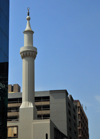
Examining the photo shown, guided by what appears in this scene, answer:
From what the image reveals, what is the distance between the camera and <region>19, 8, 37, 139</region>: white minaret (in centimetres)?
7025

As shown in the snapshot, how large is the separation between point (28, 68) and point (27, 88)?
4731 millimetres

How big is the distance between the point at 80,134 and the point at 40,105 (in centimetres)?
4519

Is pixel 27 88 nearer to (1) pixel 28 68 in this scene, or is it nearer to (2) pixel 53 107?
(1) pixel 28 68

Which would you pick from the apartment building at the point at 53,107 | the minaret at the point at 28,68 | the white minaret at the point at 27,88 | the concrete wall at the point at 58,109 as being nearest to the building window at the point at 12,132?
the white minaret at the point at 27,88

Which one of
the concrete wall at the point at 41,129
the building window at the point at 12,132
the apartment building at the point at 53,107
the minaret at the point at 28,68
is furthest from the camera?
the apartment building at the point at 53,107

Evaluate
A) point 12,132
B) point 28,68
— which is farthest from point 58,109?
point 12,132

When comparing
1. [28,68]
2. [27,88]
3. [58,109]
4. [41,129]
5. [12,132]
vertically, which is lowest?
[12,132]

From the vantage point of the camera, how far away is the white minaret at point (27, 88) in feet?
230

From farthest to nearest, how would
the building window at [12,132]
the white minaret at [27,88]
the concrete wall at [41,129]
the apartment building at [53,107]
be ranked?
the apartment building at [53,107] < the white minaret at [27,88] < the building window at [12,132] < the concrete wall at [41,129]

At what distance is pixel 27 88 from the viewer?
73375 millimetres

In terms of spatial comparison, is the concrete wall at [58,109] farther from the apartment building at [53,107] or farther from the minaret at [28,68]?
the minaret at [28,68]

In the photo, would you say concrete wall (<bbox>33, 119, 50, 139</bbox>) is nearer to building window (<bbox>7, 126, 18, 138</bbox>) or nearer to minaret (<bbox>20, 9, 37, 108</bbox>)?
building window (<bbox>7, 126, 18, 138</bbox>)

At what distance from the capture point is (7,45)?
1810 inches

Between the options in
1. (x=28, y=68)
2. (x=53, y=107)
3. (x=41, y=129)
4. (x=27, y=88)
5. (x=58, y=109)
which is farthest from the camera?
(x=53, y=107)
